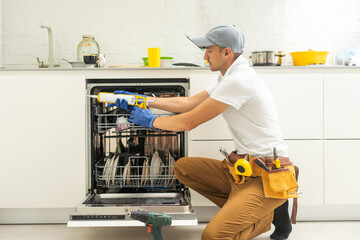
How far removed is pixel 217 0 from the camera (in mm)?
3219

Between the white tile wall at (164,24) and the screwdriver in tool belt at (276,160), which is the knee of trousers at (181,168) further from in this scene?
the white tile wall at (164,24)

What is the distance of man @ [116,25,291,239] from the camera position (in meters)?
1.95

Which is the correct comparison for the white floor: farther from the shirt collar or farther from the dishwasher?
the shirt collar

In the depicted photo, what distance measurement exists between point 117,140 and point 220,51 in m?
1.03

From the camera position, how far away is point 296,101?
8.19 ft

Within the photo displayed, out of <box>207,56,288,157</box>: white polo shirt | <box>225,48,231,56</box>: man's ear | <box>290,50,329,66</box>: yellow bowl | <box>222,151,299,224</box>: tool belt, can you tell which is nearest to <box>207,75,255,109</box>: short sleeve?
<box>207,56,288,157</box>: white polo shirt

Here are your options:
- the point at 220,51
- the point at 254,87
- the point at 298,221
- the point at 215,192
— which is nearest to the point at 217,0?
the point at 220,51

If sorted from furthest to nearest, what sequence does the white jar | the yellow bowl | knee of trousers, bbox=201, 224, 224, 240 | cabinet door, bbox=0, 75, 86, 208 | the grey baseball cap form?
the white jar, the yellow bowl, cabinet door, bbox=0, 75, 86, 208, the grey baseball cap, knee of trousers, bbox=201, 224, 224, 240

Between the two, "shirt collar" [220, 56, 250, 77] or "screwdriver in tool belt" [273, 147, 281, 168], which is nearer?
"screwdriver in tool belt" [273, 147, 281, 168]

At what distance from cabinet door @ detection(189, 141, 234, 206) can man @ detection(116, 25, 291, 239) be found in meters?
0.15

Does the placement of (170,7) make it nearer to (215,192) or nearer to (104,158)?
(104,158)

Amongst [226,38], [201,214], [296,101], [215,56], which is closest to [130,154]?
[201,214]

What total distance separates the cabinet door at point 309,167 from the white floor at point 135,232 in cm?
19

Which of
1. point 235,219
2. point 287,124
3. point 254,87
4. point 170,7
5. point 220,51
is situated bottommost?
point 235,219
